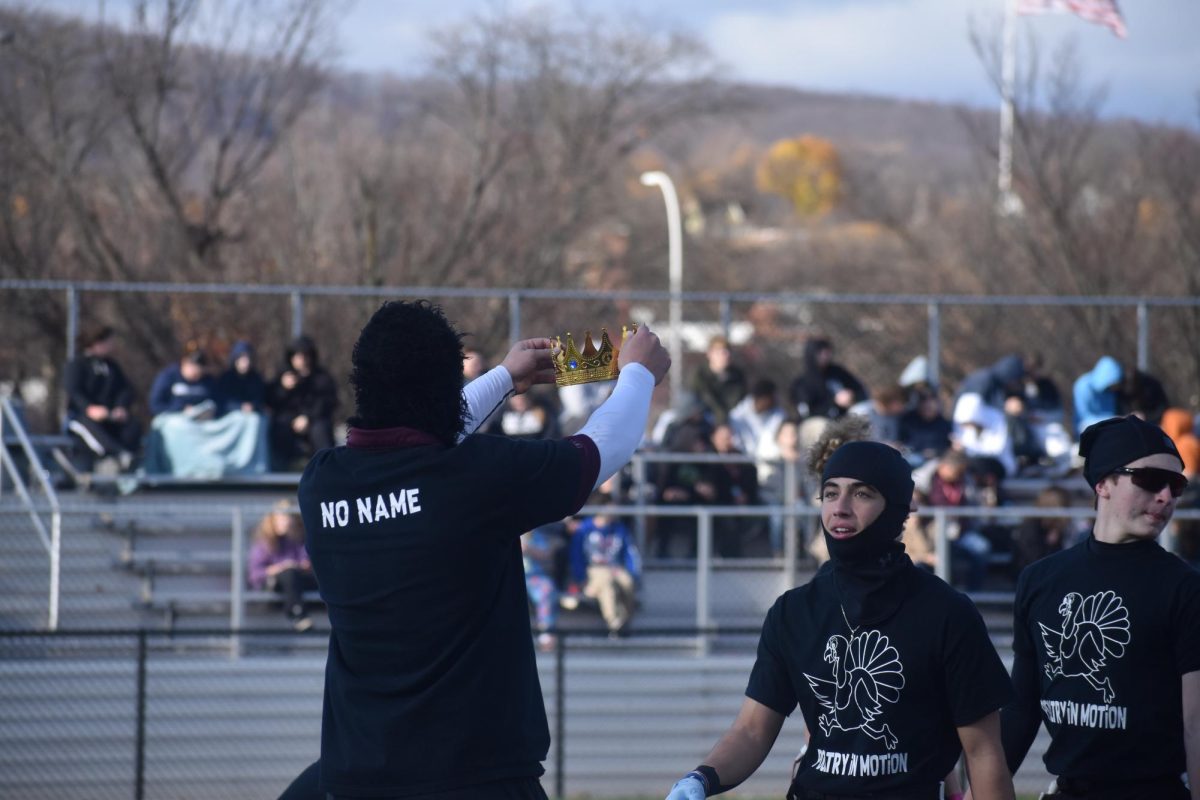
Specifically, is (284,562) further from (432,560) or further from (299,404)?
(432,560)

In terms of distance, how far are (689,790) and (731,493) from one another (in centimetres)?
838

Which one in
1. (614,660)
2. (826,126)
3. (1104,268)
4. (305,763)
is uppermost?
(826,126)

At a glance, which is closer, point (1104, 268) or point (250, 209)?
point (250, 209)

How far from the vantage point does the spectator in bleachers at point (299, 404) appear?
12.4m

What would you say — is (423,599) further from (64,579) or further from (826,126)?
(826,126)

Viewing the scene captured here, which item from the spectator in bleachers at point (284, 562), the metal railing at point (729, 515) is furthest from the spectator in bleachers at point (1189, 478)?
the spectator in bleachers at point (284, 562)

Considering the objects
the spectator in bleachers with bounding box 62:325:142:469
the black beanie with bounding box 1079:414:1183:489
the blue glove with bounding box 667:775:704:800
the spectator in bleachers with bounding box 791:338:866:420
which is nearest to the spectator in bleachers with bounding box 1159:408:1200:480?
the spectator in bleachers with bounding box 791:338:866:420

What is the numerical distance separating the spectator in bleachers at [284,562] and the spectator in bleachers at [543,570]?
1579 millimetres

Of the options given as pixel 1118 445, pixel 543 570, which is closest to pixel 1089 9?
pixel 543 570

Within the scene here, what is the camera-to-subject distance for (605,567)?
11250mm

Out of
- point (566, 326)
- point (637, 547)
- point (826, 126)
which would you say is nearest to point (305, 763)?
point (637, 547)

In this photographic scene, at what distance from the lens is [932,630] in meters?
3.72

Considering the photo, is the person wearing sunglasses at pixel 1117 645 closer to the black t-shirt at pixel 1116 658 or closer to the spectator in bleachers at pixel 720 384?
the black t-shirt at pixel 1116 658

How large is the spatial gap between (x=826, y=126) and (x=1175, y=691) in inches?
4327
